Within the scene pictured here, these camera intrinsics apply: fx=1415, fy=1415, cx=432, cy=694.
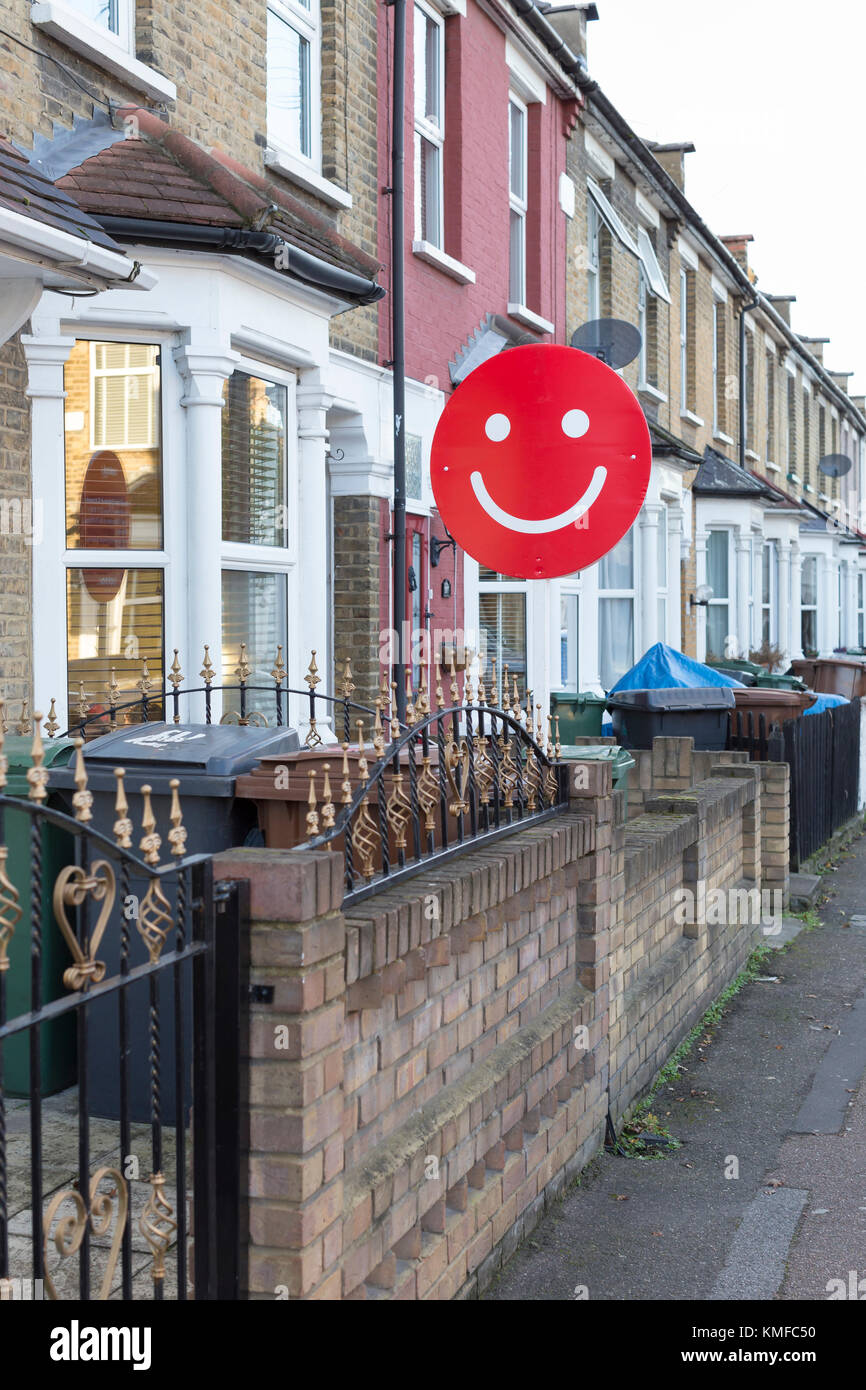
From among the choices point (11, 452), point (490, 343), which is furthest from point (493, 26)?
point (11, 452)

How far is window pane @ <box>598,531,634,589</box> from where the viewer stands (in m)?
15.0

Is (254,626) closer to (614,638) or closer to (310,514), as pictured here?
(310,514)

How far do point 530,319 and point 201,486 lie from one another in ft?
19.2

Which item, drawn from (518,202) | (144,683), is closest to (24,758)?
(144,683)

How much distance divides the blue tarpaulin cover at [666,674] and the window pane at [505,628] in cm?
130

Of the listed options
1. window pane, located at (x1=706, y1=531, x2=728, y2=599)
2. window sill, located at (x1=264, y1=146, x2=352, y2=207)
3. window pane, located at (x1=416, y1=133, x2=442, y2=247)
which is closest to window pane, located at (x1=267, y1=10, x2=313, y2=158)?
window sill, located at (x1=264, y1=146, x2=352, y2=207)

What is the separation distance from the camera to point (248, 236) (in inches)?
254

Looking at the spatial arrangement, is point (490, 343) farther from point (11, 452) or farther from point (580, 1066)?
point (580, 1066)

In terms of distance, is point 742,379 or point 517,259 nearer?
point 517,259

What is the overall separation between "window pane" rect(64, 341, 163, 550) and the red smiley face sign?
157cm

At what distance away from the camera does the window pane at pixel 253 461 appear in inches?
282

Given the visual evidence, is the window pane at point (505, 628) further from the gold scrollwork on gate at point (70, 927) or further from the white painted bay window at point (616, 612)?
the gold scrollwork on gate at point (70, 927)

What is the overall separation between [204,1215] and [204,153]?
5351 mm

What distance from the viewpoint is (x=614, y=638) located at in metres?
15.4
